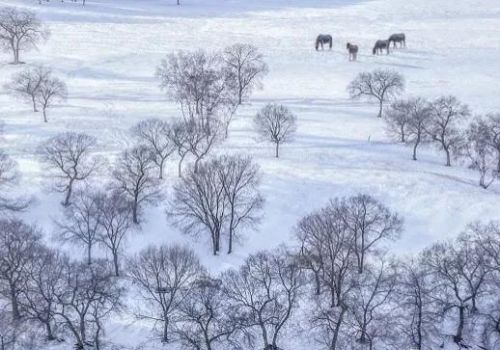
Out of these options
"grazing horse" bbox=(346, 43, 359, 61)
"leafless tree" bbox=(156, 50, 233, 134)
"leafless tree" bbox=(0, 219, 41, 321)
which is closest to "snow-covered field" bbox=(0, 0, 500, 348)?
"grazing horse" bbox=(346, 43, 359, 61)

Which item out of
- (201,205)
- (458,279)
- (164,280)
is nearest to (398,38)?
(201,205)

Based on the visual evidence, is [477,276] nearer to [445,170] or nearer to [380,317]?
[380,317]

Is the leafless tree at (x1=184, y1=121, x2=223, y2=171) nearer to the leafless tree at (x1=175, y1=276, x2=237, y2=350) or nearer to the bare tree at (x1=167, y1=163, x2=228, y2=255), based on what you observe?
the bare tree at (x1=167, y1=163, x2=228, y2=255)

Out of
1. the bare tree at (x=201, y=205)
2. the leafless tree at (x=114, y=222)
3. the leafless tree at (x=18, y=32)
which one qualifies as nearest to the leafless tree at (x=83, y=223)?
the leafless tree at (x=114, y=222)

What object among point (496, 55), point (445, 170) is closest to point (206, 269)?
point (445, 170)

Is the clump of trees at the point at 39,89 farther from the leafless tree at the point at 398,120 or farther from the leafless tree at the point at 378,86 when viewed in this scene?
the leafless tree at the point at 398,120
